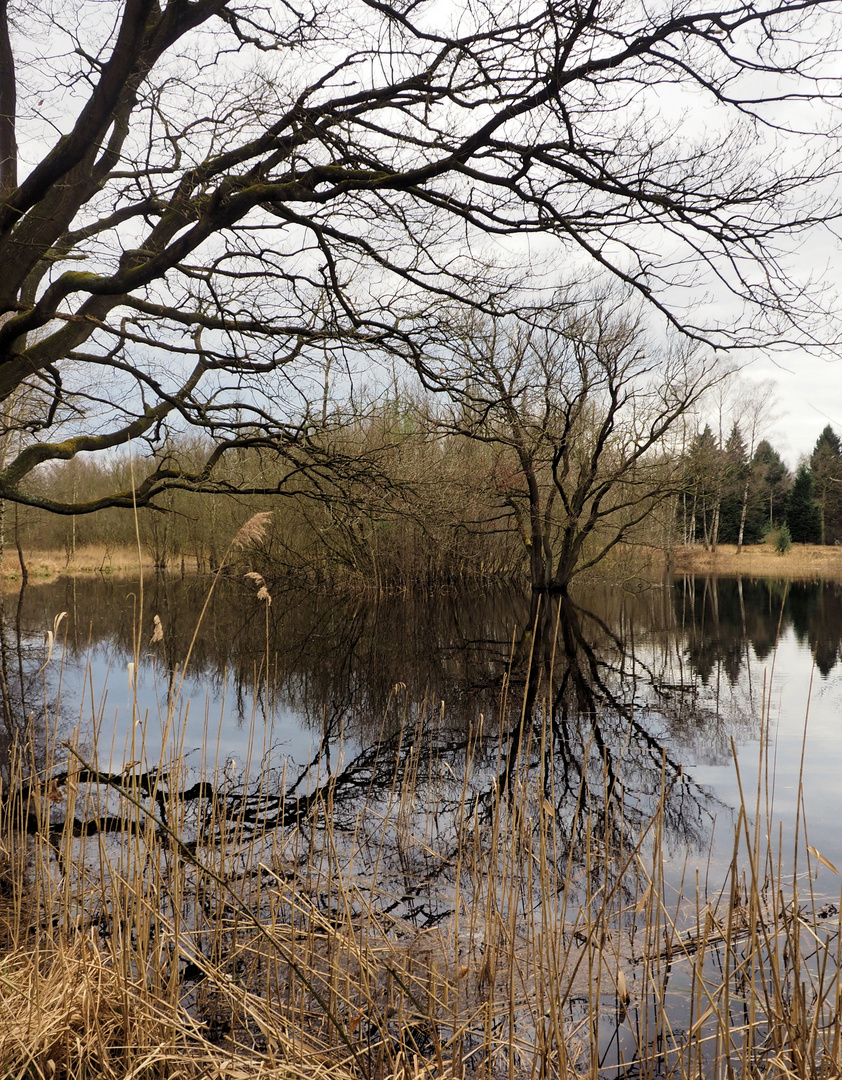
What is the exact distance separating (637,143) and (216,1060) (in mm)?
5847

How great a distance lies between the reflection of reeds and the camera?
2338 mm

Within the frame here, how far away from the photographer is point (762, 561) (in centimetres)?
4316

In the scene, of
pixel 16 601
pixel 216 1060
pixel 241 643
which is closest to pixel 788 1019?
pixel 216 1060

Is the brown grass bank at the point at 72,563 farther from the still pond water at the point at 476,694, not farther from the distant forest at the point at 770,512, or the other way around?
the distant forest at the point at 770,512

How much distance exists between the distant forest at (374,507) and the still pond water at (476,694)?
1.88 m

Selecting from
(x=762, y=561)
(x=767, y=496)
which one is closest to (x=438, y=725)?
(x=762, y=561)

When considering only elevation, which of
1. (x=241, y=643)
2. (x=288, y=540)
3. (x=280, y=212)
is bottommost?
(x=241, y=643)

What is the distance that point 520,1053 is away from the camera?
2.59 metres

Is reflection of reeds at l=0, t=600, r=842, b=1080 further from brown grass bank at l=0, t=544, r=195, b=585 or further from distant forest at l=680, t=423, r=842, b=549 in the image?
distant forest at l=680, t=423, r=842, b=549

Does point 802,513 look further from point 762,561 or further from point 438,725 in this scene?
point 438,725

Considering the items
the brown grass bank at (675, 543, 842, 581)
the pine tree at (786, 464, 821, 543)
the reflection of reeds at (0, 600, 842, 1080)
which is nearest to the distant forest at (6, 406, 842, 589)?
the brown grass bank at (675, 543, 842, 581)

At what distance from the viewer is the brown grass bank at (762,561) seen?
3850 centimetres

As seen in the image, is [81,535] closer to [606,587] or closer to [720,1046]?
[606,587]

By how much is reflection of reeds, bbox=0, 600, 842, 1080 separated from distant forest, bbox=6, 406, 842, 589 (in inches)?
103
